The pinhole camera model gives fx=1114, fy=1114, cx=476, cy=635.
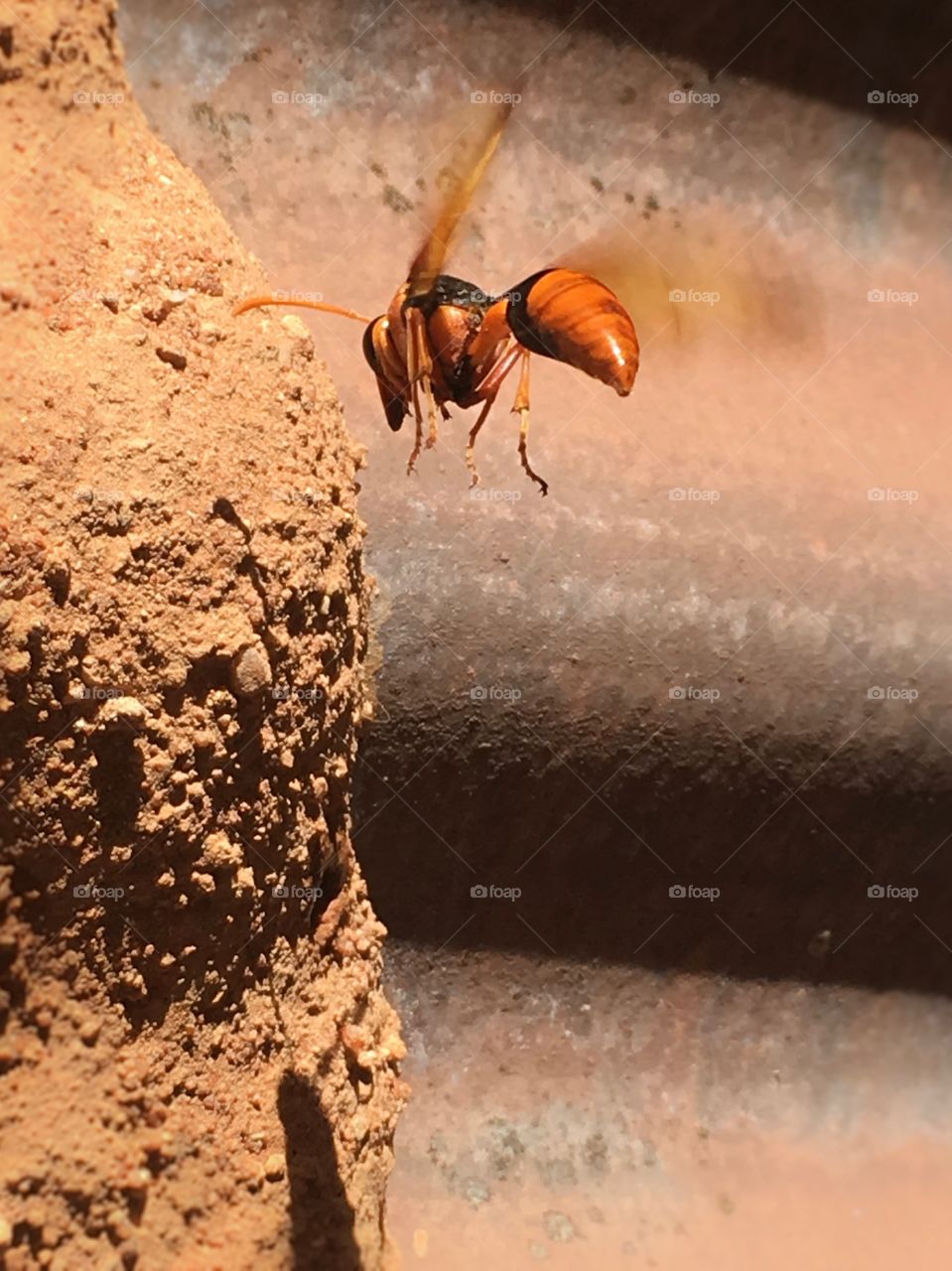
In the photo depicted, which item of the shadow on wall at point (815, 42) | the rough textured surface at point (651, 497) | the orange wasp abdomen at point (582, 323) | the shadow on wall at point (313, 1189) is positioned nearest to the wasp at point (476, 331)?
the orange wasp abdomen at point (582, 323)

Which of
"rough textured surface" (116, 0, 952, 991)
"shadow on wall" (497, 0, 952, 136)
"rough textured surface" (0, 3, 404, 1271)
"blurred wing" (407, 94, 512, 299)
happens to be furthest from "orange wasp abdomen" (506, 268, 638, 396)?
"shadow on wall" (497, 0, 952, 136)

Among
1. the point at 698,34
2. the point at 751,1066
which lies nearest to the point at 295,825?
the point at 751,1066

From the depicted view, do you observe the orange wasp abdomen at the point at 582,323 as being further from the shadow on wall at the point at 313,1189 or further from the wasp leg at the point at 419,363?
the shadow on wall at the point at 313,1189

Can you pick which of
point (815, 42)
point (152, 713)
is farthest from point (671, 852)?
point (815, 42)

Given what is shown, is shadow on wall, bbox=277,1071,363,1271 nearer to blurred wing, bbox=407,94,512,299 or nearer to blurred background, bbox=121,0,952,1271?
blurred background, bbox=121,0,952,1271

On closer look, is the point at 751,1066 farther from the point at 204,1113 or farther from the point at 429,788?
the point at 204,1113

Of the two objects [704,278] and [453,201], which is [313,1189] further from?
[704,278]
